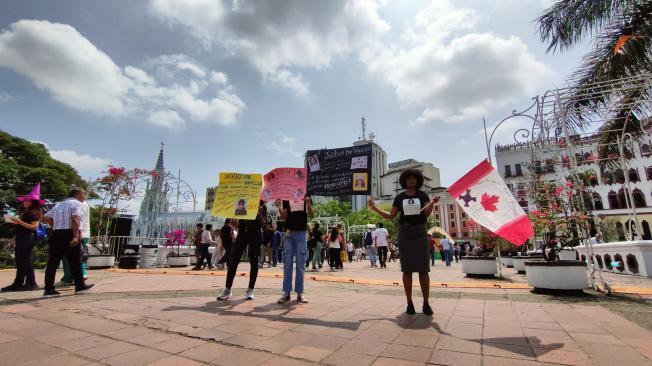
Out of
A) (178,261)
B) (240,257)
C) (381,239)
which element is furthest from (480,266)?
(178,261)

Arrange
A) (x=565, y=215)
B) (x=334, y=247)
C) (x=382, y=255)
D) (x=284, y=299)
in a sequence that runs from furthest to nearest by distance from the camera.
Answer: (x=382, y=255) < (x=334, y=247) < (x=565, y=215) < (x=284, y=299)

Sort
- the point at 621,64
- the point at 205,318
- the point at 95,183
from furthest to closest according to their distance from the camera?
the point at 95,183, the point at 621,64, the point at 205,318

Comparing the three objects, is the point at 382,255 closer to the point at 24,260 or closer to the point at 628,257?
the point at 628,257

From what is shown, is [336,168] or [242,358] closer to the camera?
[242,358]

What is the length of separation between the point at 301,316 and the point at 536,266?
14.1 feet

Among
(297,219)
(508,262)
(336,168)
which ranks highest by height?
(336,168)

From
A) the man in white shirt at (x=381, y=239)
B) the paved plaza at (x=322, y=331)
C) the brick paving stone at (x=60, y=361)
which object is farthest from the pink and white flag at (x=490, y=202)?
the man in white shirt at (x=381, y=239)

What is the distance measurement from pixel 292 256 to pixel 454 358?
293cm

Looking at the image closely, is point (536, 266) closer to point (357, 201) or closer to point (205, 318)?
point (205, 318)

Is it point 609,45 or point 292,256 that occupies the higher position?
point 609,45

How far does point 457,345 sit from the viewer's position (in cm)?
269

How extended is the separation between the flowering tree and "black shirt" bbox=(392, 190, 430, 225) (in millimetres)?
3521

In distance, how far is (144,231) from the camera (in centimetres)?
2133

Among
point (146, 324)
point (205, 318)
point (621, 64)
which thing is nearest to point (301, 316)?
point (205, 318)
